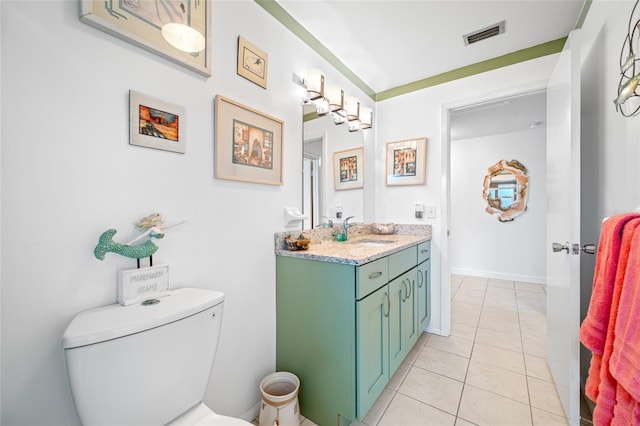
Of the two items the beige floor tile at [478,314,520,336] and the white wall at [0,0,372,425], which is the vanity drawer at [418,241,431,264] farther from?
the white wall at [0,0,372,425]

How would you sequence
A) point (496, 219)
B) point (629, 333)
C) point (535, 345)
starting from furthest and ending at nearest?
point (496, 219)
point (535, 345)
point (629, 333)

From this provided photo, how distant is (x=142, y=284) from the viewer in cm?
89

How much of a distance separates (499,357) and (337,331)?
151 cm

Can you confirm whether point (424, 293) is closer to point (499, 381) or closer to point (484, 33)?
point (499, 381)

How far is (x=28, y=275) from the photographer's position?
28.2 inches

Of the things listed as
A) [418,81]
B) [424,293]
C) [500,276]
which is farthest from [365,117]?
[500,276]

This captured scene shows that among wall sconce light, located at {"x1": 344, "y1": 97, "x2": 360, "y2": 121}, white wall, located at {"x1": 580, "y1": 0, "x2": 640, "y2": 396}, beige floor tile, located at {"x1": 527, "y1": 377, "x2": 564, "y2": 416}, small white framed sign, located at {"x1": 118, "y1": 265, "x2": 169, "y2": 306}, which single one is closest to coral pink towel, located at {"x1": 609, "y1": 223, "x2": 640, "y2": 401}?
white wall, located at {"x1": 580, "y1": 0, "x2": 640, "y2": 396}

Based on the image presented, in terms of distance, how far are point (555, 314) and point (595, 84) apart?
1300mm

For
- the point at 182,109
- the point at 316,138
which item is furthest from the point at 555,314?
A: the point at 182,109

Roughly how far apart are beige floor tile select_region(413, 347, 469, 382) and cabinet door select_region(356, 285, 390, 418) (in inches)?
21.4

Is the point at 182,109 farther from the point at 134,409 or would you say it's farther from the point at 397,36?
the point at 397,36

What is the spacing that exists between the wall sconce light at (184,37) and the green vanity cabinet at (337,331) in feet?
3.60

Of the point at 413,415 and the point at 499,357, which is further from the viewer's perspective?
the point at 499,357

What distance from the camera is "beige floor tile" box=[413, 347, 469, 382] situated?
170 centimetres
